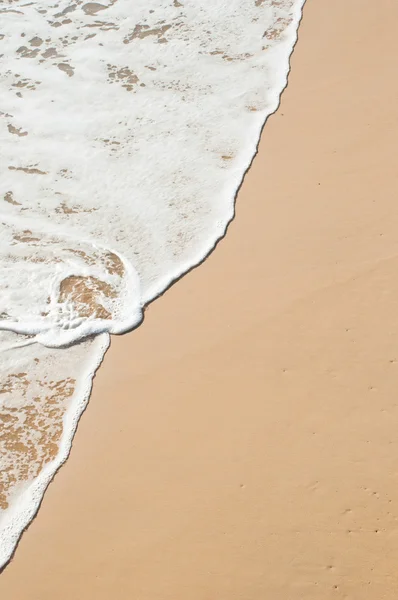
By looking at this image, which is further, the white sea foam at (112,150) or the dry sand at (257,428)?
the white sea foam at (112,150)

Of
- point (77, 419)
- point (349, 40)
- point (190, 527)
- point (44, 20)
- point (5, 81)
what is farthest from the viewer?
point (44, 20)

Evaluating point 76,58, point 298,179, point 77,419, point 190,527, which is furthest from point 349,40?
point 190,527

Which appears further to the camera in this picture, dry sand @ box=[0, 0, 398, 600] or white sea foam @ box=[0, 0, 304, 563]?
white sea foam @ box=[0, 0, 304, 563]

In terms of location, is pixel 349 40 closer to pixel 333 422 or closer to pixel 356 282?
pixel 356 282

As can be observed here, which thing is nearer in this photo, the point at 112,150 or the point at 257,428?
the point at 257,428
